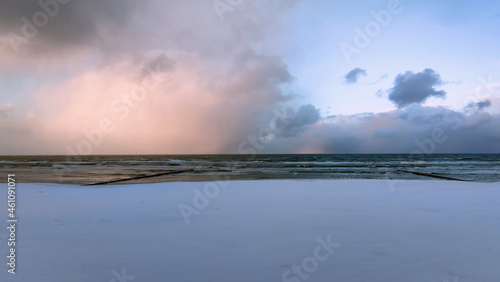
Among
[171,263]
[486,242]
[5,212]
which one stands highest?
[5,212]

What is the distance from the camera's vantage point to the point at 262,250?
172 inches

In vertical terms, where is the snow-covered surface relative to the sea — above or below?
below

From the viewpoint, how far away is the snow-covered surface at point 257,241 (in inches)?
143

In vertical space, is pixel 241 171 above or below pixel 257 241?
above

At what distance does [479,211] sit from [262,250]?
5.99 metres

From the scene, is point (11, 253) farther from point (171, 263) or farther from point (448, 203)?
point (448, 203)

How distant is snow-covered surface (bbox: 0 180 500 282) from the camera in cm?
363

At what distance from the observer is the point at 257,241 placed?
4.82m

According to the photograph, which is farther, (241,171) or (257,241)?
(241,171)

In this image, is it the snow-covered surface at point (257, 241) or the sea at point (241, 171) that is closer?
the snow-covered surface at point (257, 241)

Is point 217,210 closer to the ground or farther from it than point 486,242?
farther from it

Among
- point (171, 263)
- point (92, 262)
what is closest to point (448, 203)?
point (171, 263)

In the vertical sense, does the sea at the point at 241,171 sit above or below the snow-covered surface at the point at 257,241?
above

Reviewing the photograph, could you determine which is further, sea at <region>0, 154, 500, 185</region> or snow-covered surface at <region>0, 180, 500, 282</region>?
sea at <region>0, 154, 500, 185</region>
